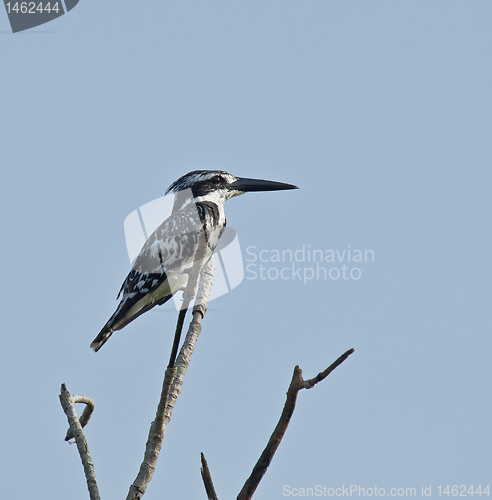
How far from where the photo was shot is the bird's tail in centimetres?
643

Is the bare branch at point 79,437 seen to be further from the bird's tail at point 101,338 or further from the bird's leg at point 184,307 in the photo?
the bird's tail at point 101,338

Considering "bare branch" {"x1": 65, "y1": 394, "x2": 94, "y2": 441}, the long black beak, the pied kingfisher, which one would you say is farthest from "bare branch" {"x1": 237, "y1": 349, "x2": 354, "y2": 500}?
the long black beak

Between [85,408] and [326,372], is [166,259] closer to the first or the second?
[85,408]

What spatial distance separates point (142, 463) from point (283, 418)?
53.8 inches

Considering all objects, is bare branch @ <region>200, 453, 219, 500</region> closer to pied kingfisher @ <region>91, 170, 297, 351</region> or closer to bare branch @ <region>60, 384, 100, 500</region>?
bare branch @ <region>60, 384, 100, 500</region>

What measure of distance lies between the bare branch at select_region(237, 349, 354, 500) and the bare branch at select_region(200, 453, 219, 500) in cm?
23

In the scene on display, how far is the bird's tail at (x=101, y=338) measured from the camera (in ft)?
21.1

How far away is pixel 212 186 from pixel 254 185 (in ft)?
2.42

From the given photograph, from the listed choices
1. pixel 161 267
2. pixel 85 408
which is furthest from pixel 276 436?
pixel 161 267

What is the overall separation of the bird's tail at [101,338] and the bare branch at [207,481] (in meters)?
3.26

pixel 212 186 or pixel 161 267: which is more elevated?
pixel 212 186

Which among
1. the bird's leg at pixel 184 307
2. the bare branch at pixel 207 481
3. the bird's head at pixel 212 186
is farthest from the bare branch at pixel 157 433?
the bird's head at pixel 212 186

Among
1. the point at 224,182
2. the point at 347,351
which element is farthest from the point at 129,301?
the point at 347,351

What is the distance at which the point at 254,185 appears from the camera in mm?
8750
